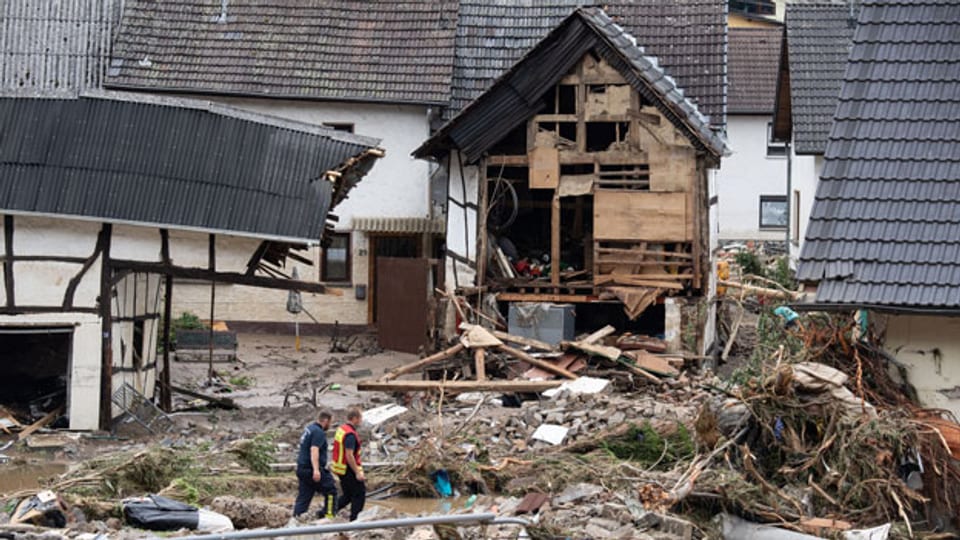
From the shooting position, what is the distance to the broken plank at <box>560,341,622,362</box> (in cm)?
2434

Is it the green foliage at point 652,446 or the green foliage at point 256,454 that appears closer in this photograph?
the green foliage at point 652,446

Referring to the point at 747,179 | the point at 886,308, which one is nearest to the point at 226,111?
the point at 886,308

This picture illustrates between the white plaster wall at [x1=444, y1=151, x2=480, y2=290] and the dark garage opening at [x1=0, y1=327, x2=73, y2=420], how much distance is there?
277 inches

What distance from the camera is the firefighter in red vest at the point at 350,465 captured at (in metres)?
15.2

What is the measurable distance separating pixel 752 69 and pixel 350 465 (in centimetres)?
3795

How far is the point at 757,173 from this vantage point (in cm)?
5122

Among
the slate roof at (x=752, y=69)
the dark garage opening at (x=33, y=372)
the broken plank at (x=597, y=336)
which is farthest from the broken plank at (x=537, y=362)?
the slate roof at (x=752, y=69)

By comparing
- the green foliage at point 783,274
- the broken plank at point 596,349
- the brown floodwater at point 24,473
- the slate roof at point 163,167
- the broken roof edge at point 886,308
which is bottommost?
the brown floodwater at point 24,473

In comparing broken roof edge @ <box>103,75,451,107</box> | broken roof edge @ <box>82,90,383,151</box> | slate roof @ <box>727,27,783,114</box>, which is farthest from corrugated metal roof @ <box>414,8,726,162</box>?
slate roof @ <box>727,27,783,114</box>

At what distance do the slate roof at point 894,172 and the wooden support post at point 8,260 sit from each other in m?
11.7

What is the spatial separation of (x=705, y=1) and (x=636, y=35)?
1.64 metres

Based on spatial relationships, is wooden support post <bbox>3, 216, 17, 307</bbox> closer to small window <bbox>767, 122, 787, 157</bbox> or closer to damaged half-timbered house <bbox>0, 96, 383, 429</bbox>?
damaged half-timbered house <bbox>0, 96, 383, 429</bbox>

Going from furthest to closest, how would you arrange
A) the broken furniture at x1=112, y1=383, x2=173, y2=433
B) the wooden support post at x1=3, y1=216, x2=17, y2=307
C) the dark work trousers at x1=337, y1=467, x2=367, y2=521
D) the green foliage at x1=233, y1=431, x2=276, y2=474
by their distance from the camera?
the broken furniture at x1=112, y1=383, x2=173, y2=433 → the wooden support post at x1=3, y1=216, x2=17, y2=307 → the green foliage at x1=233, y1=431, x2=276, y2=474 → the dark work trousers at x1=337, y1=467, x2=367, y2=521

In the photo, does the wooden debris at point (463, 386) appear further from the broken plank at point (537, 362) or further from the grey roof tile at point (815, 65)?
the grey roof tile at point (815, 65)
